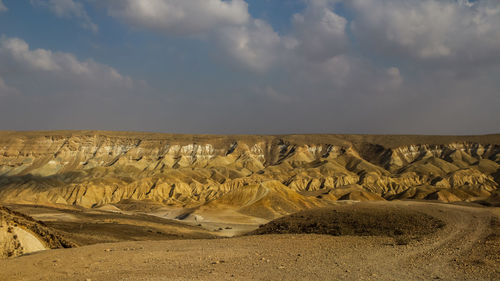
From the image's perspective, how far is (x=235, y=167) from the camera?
159 metres

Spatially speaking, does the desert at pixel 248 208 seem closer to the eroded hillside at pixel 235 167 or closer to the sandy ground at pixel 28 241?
the sandy ground at pixel 28 241

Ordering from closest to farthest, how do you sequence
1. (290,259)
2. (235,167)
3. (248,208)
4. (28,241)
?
(290,259), (28,241), (248,208), (235,167)

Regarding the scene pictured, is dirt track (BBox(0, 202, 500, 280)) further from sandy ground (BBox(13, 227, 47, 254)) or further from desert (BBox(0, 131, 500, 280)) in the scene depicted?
sandy ground (BBox(13, 227, 47, 254))

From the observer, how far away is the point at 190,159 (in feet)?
558

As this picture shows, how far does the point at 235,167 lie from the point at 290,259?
14224cm

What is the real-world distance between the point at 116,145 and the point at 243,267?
167 meters

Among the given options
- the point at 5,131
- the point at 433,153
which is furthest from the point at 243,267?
the point at 5,131

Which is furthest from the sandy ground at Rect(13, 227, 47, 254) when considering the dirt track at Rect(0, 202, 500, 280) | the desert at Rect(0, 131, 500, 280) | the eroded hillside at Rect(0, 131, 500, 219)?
the eroded hillside at Rect(0, 131, 500, 219)

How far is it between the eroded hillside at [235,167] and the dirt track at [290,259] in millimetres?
62846

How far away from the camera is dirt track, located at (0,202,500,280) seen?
47.5ft

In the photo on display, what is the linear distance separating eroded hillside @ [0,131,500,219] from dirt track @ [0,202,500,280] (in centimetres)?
6285

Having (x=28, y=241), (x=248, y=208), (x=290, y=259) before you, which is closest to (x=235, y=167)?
(x=248, y=208)

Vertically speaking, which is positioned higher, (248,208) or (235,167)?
(235,167)

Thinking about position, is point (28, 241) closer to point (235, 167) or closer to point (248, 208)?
point (248, 208)
